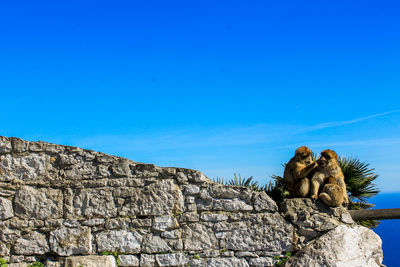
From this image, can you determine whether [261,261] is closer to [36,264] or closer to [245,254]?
[245,254]

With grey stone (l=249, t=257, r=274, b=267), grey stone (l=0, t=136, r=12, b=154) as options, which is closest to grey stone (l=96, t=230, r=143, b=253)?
grey stone (l=249, t=257, r=274, b=267)

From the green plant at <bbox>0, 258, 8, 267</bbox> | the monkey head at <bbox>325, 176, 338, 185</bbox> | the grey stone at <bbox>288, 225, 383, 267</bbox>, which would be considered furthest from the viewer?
the monkey head at <bbox>325, 176, 338, 185</bbox>

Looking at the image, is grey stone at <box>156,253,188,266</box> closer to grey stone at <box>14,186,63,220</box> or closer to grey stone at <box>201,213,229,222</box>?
grey stone at <box>201,213,229,222</box>

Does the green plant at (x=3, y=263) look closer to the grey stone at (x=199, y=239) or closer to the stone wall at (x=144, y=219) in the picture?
the stone wall at (x=144, y=219)

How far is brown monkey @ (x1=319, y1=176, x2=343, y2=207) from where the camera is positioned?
682 cm

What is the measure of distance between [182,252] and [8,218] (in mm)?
2815

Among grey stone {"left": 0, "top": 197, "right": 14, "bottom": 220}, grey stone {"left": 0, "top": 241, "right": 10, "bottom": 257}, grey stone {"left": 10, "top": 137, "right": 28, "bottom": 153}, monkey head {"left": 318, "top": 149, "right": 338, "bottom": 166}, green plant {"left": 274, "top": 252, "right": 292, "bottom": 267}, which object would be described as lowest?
green plant {"left": 274, "top": 252, "right": 292, "bottom": 267}

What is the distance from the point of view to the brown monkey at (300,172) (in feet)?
23.0

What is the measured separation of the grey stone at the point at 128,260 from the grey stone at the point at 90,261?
130mm

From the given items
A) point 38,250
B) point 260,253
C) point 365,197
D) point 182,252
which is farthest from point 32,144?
point 365,197

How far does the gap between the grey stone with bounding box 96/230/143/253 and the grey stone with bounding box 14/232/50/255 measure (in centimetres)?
87

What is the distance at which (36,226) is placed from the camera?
271 inches

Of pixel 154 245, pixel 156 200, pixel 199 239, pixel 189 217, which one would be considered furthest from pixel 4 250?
pixel 199 239

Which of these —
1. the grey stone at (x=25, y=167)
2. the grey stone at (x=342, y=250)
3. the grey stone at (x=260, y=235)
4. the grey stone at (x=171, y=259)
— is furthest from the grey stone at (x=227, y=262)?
the grey stone at (x=25, y=167)
